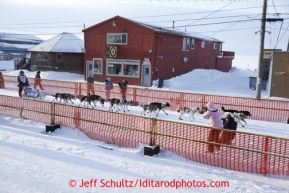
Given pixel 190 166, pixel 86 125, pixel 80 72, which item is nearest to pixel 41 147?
pixel 86 125

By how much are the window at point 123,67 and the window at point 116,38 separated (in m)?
1.98

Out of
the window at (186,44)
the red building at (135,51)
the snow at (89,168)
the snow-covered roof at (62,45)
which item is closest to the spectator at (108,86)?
the snow at (89,168)

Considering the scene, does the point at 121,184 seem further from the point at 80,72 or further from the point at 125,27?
the point at 80,72

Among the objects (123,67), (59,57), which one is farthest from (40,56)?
(123,67)

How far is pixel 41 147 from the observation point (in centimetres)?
779

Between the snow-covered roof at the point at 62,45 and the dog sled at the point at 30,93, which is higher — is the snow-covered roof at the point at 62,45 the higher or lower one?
the higher one

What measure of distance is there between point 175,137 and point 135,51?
20.2 meters

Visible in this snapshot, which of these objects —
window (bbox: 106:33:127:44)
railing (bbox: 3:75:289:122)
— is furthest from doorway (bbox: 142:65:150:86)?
railing (bbox: 3:75:289:122)

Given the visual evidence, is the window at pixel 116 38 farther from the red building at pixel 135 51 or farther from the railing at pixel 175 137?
the railing at pixel 175 137

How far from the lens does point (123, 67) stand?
27938 mm

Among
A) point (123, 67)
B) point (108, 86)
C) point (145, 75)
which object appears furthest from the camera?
point (123, 67)

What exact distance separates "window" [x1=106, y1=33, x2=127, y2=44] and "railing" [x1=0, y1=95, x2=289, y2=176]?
672 inches

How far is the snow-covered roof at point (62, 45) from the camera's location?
3581 cm

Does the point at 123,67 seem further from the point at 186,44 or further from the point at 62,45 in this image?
the point at 62,45
